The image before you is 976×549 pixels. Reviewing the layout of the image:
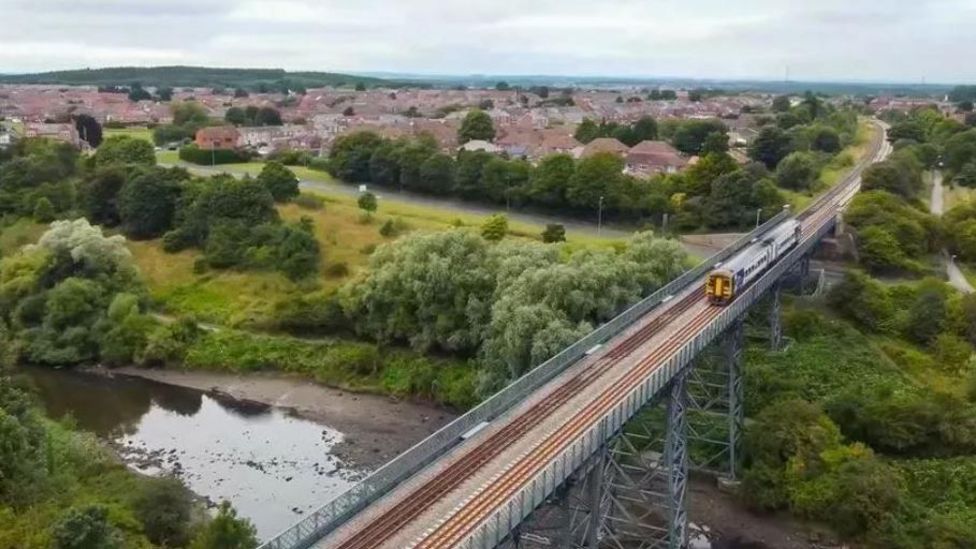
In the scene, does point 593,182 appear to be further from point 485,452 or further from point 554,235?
point 485,452

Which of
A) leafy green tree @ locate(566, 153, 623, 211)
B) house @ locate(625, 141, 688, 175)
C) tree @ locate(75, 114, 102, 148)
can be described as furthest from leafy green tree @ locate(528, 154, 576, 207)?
tree @ locate(75, 114, 102, 148)

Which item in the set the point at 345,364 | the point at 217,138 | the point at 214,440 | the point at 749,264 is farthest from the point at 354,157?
the point at 749,264

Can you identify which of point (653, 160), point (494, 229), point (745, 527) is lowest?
point (745, 527)

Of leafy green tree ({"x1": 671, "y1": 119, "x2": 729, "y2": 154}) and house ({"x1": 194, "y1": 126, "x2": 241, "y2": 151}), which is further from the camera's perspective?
house ({"x1": 194, "y1": 126, "x2": 241, "y2": 151})

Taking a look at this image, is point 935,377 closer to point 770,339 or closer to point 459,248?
point 770,339

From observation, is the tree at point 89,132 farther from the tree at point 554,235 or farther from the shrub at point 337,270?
the tree at point 554,235

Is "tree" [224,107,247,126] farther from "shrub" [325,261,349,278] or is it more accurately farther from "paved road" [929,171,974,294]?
"paved road" [929,171,974,294]
